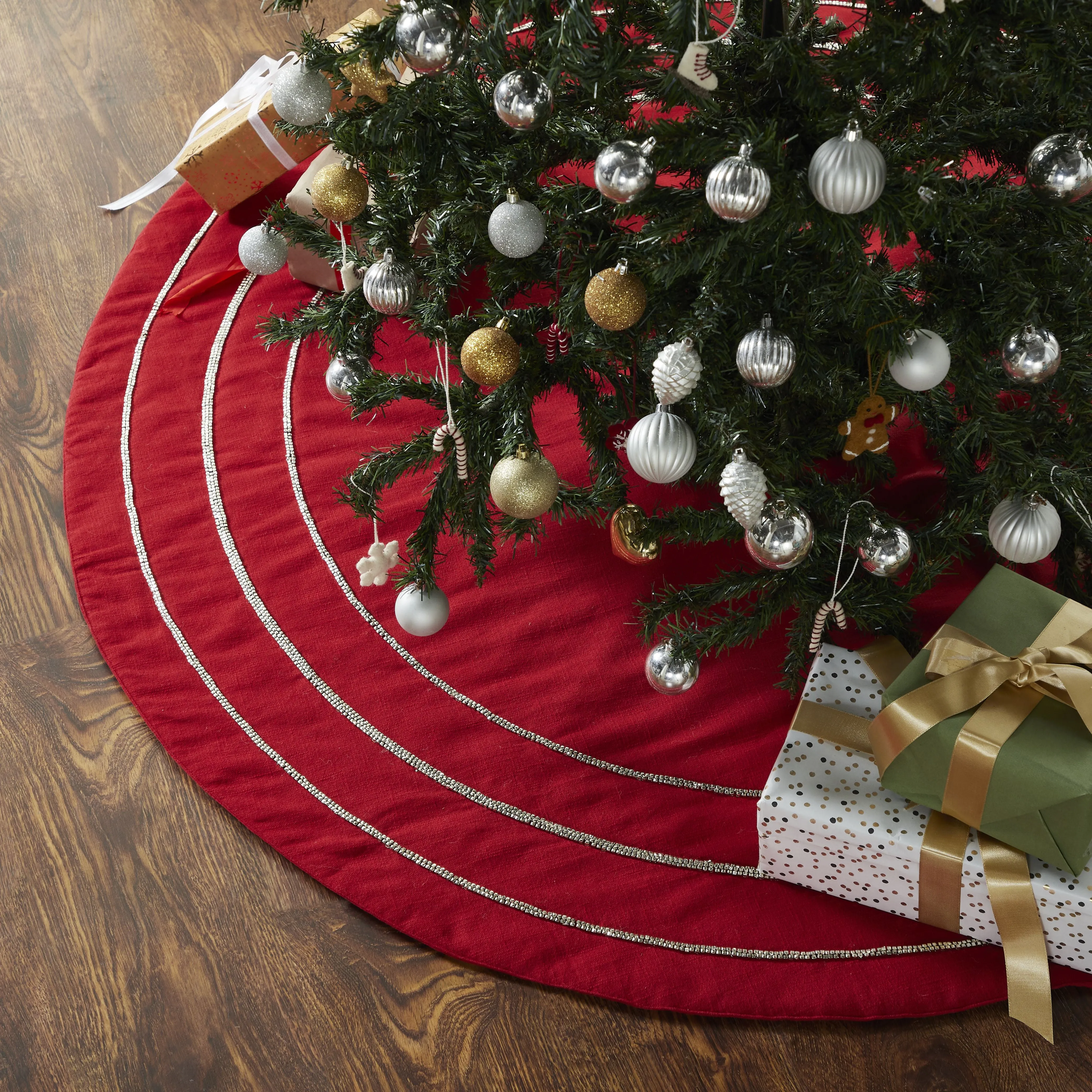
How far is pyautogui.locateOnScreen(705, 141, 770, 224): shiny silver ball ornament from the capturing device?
69 centimetres

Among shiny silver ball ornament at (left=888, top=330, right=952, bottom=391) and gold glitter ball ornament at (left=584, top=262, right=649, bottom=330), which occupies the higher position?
gold glitter ball ornament at (left=584, top=262, right=649, bottom=330)

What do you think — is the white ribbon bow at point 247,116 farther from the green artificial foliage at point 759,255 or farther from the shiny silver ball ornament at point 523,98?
the shiny silver ball ornament at point 523,98

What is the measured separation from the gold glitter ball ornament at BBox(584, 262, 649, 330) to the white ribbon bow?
2.54 ft

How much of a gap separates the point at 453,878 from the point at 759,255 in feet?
2.32

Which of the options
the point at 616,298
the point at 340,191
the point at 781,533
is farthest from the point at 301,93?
the point at 781,533

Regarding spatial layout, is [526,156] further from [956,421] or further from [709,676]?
[709,676]

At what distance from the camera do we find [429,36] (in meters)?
0.76

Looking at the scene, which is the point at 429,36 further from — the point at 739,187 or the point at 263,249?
the point at 263,249

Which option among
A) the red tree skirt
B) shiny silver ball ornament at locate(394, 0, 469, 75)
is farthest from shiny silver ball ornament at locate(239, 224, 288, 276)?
shiny silver ball ornament at locate(394, 0, 469, 75)

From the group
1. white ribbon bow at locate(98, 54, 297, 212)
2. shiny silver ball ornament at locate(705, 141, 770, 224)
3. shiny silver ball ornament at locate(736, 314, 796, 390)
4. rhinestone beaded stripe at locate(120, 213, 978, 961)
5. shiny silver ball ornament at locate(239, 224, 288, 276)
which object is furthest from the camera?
white ribbon bow at locate(98, 54, 297, 212)

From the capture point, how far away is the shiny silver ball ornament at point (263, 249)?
1182 millimetres

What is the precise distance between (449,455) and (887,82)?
524mm

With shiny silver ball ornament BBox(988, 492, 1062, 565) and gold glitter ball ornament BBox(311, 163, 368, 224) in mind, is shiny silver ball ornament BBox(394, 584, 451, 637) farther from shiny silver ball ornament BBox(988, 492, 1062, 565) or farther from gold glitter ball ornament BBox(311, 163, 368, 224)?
shiny silver ball ornament BBox(988, 492, 1062, 565)

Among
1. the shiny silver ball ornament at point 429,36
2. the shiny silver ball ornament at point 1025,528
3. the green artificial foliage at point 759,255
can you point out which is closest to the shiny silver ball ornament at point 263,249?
the green artificial foliage at point 759,255
